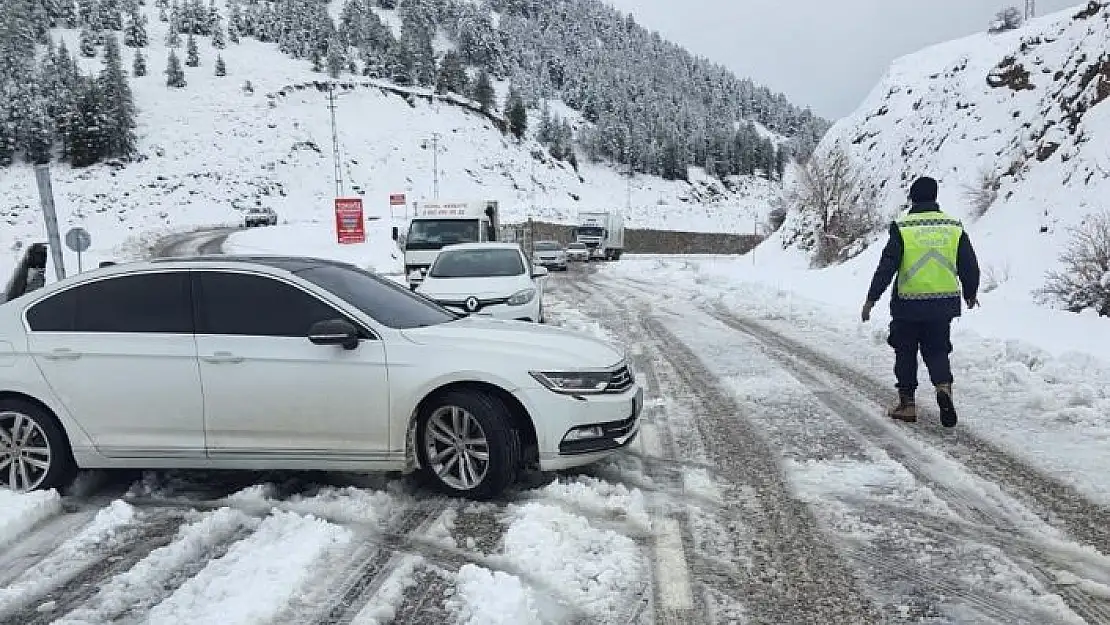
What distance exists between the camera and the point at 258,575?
3602 mm

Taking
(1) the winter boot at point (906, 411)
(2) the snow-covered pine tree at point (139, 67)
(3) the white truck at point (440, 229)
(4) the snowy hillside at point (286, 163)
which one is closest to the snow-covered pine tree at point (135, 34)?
(4) the snowy hillside at point (286, 163)

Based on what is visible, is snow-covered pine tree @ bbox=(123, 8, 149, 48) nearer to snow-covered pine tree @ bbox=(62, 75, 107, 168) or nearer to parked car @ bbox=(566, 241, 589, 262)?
snow-covered pine tree @ bbox=(62, 75, 107, 168)

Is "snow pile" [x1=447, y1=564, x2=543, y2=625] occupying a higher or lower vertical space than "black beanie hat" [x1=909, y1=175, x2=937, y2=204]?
lower

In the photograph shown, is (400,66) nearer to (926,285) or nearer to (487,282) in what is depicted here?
(487,282)

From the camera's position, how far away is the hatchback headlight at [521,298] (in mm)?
10594

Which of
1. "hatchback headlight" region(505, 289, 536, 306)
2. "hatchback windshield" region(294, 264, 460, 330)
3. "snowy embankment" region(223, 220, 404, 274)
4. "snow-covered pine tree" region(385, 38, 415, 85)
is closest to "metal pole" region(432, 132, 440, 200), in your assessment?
"snow-covered pine tree" region(385, 38, 415, 85)

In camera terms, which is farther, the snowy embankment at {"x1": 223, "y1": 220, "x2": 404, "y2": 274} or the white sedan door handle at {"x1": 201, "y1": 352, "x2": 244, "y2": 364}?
the snowy embankment at {"x1": 223, "y1": 220, "x2": 404, "y2": 274}

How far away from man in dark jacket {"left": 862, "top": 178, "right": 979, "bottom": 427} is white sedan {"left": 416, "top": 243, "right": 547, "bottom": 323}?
16.2ft

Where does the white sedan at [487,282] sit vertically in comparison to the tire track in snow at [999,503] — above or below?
above

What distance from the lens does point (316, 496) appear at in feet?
15.4

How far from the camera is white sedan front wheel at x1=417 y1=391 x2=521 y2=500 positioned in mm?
4551

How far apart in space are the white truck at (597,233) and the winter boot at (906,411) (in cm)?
3801

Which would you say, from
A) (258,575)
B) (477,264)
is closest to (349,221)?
(477,264)

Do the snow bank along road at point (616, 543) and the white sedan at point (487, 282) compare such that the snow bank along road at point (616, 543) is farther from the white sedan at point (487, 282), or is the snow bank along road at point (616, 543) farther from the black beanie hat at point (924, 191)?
the white sedan at point (487, 282)
